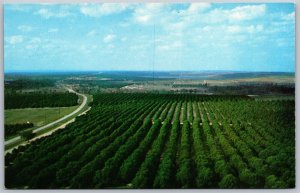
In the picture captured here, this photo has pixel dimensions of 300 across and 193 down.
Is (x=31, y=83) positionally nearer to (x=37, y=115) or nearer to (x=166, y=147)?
(x=37, y=115)

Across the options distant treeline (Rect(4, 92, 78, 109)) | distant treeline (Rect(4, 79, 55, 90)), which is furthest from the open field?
distant treeline (Rect(4, 79, 55, 90))

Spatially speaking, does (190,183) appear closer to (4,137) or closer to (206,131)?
(206,131)

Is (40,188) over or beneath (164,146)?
beneath

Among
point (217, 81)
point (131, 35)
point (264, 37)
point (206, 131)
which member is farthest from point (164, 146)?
point (264, 37)

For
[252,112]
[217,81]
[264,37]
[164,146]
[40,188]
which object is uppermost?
[264,37]

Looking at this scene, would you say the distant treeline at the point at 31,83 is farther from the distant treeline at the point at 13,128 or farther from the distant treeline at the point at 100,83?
the distant treeline at the point at 13,128

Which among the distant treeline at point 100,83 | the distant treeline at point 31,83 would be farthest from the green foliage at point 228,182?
the distant treeline at point 31,83
